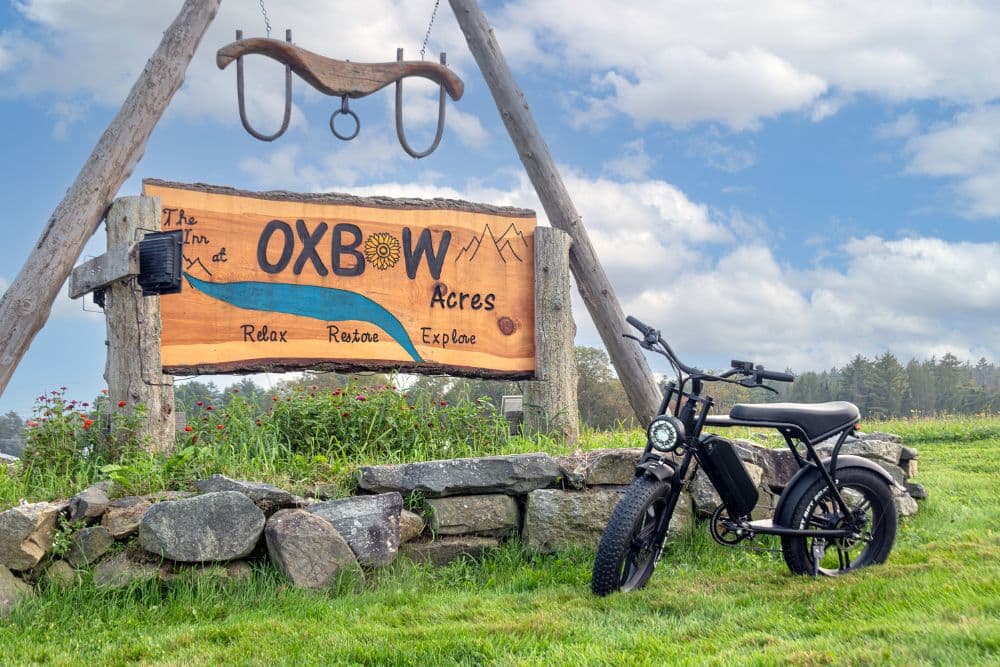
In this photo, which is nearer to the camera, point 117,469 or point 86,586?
point 86,586

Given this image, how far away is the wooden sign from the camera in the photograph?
734 cm

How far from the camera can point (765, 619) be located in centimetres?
412

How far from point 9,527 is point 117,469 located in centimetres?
83

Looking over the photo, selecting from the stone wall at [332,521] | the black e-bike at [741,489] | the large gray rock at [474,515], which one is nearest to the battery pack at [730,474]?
the black e-bike at [741,489]

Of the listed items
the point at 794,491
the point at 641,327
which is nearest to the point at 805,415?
the point at 794,491

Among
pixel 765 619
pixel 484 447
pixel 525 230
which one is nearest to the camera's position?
pixel 765 619

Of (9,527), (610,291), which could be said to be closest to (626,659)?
(9,527)

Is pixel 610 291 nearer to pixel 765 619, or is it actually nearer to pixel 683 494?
pixel 683 494

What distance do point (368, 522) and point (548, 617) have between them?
4.82 ft

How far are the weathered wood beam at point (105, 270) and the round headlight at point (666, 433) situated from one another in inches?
169

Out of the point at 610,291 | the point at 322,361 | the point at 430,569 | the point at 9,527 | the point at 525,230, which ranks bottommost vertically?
the point at 430,569

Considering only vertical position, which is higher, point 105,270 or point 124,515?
point 105,270

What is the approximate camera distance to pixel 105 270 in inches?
267

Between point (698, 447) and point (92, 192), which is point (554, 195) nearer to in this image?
point (92, 192)
